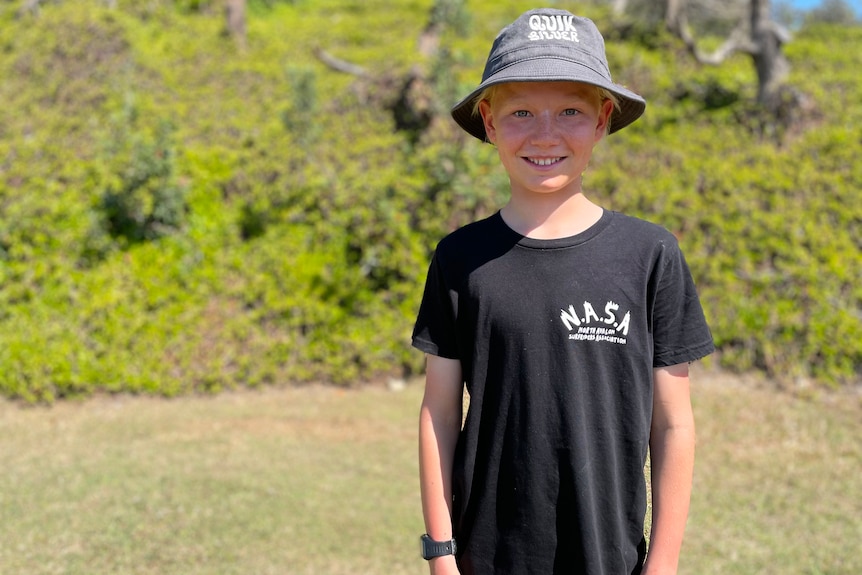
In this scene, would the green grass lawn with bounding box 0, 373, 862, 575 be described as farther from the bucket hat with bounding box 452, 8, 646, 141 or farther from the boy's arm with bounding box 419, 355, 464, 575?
the bucket hat with bounding box 452, 8, 646, 141

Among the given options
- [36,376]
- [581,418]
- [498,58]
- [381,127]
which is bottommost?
[36,376]

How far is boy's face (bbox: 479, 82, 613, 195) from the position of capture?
1.64 metres

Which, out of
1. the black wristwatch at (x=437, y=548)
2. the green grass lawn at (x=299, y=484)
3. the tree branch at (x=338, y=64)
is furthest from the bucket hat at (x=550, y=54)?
the tree branch at (x=338, y=64)

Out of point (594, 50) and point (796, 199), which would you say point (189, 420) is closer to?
point (594, 50)

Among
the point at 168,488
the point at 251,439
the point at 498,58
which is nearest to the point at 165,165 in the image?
the point at 251,439

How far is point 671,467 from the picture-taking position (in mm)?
1670

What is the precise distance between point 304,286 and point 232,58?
625 centimetres

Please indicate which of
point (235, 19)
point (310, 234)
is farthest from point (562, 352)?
point (235, 19)

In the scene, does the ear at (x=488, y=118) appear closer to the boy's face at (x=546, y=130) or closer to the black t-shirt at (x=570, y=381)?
the boy's face at (x=546, y=130)

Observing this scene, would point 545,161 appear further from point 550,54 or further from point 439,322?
point 439,322

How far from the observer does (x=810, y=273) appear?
623 centimetres

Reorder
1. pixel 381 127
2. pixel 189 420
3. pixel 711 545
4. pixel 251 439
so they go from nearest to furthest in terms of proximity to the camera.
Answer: pixel 711 545 < pixel 251 439 < pixel 189 420 < pixel 381 127

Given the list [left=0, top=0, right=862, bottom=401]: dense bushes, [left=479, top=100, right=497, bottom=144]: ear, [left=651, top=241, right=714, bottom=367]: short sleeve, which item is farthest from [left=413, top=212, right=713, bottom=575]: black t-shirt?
[left=0, top=0, right=862, bottom=401]: dense bushes

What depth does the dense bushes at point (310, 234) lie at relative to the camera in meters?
6.10
